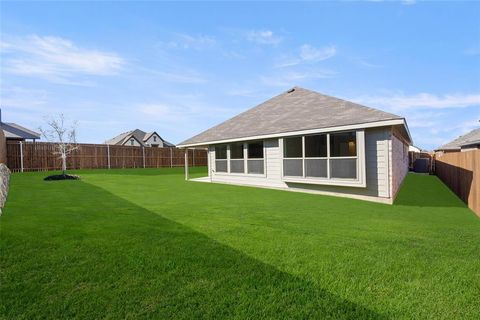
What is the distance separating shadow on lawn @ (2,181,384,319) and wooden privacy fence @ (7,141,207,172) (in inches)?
807

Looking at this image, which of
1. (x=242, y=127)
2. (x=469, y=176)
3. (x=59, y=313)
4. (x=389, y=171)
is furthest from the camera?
(x=242, y=127)

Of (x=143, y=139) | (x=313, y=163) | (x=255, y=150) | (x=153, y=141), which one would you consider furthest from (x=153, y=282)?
(x=143, y=139)

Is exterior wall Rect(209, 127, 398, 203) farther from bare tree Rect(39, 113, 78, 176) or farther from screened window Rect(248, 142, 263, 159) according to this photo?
bare tree Rect(39, 113, 78, 176)

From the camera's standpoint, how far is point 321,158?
1112 cm

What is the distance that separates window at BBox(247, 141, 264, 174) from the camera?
573 inches

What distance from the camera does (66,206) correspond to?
302 inches

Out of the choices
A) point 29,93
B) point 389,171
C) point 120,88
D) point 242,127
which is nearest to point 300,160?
point 389,171

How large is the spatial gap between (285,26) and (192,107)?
12.2 metres

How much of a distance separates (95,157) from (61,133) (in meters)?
6.13

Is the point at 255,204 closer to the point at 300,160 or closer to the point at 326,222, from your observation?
the point at 326,222

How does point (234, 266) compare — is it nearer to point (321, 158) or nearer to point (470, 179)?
point (321, 158)

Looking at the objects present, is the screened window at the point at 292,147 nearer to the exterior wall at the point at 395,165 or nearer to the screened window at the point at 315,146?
the screened window at the point at 315,146

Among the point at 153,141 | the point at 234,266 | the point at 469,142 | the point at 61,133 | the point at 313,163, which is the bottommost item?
the point at 234,266

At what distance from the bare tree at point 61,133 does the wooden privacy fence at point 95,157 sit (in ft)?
2.36
